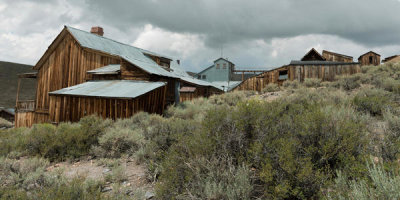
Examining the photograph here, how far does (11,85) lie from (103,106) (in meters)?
45.3

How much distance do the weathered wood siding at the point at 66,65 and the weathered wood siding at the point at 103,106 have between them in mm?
4160

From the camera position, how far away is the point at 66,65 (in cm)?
1655

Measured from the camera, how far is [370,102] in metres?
6.63

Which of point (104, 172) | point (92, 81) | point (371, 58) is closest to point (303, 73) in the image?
point (92, 81)

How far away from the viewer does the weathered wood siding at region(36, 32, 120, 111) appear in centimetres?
1603

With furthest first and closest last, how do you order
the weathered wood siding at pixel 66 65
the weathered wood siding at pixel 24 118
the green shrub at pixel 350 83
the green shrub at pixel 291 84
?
the green shrub at pixel 291 84 → the weathered wood siding at pixel 24 118 → the weathered wood siding at pixel 66 65 → the green shrub at pixel 350 83

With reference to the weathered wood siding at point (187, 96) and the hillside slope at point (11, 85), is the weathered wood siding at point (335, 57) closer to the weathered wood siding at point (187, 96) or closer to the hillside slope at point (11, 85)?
the weathered wood siding at point (187, 96)

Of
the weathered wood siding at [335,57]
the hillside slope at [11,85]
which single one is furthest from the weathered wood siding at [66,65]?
A: the weathered wood siding at [335,57]

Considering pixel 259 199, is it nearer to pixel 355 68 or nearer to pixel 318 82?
pixel 318 82

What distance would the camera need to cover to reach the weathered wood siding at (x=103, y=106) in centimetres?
1073

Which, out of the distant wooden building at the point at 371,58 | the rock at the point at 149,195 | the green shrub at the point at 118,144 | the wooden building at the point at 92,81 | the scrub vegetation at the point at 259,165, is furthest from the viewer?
the distant wooden building at the point at 371,58

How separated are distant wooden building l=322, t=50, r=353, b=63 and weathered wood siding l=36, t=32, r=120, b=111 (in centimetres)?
2925

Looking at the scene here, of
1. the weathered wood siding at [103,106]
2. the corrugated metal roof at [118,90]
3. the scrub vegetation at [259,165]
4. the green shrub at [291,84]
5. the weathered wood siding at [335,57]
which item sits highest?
the weathered wood siding at [335,57]

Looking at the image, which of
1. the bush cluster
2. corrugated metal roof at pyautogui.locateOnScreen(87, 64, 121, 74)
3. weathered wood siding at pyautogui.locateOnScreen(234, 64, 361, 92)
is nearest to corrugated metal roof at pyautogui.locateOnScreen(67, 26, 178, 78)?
corrugated metal roof at pyautogui.locateOnScreen(87, 64, 121, 74)
